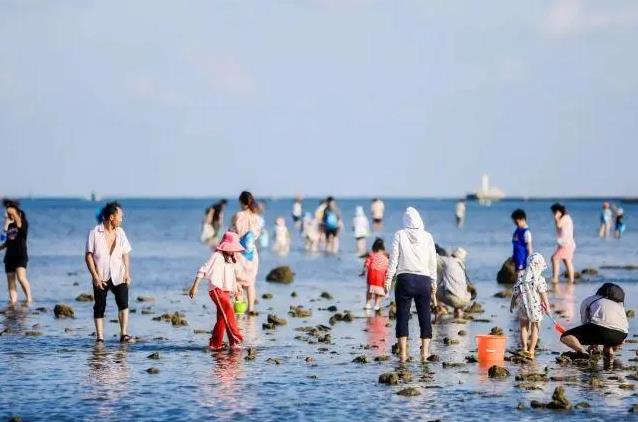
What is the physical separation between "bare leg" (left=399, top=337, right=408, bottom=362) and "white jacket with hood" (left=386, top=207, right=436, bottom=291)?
2.88 ft

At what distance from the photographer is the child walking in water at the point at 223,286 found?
54.2 ft

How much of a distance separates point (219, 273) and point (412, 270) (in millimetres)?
3068

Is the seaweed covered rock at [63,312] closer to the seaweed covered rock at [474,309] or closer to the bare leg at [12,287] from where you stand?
the bare leg at [12,287]

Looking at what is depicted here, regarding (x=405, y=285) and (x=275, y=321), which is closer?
(x=405, y=285)

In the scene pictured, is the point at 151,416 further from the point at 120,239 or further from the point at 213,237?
the point at 213,237

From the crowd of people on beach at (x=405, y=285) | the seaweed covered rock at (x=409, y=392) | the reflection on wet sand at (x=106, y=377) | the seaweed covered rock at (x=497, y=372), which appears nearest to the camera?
the reflection on wet sand at (x=106, y=377)

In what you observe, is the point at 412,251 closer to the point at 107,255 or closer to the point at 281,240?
the point at 107,255

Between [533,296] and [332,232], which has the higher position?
[332,232]

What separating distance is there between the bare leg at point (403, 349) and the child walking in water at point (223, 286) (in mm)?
2593

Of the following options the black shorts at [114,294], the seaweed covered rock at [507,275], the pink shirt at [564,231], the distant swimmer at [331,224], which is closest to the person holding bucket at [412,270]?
the black shorts at [114,294]

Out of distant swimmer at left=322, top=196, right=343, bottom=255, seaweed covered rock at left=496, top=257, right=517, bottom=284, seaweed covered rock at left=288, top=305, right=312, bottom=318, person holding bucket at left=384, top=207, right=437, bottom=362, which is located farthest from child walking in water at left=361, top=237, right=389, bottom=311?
distant swimmer at left=322, top=196, right=343, bottom=255

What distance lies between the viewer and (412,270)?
15109mm

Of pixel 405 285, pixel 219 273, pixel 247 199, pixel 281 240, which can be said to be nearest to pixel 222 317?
pixel 219 273

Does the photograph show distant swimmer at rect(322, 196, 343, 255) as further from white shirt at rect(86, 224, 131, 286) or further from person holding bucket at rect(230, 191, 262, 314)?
white shirt at rect(86, 224, 131, 286)
